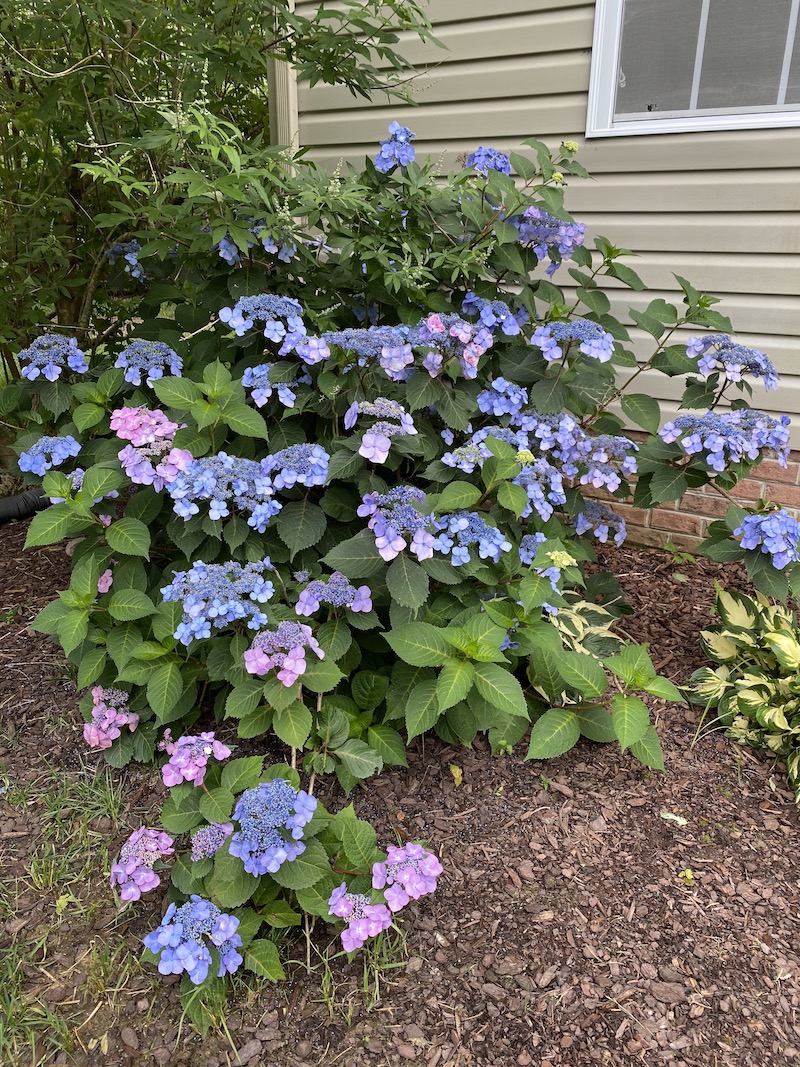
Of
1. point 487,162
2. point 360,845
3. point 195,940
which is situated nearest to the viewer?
point 195,940

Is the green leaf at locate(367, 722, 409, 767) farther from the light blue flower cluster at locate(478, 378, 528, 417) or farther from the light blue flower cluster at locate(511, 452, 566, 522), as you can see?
the light blue flower cluster at locate(478, 378, 528, 417)

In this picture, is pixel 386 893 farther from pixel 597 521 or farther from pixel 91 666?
pixel 597 521

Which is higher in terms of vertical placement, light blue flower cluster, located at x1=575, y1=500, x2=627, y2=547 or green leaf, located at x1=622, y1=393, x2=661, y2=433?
green leaf, located at x1=622, y1=393, x2=661, y2=433

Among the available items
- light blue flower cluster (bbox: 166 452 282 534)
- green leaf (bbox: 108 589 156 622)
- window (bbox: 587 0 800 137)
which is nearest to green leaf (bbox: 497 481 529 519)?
light blue flower cluster (bbox: 166 452 282 534)

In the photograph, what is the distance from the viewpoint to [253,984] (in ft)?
5.12

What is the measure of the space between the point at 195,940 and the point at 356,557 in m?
0.89

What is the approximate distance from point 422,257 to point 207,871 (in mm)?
1734

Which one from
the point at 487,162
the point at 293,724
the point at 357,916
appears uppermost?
the point at 487,162

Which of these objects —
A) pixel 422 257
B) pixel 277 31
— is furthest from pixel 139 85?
pixel 422 257

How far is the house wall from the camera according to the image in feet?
9.29

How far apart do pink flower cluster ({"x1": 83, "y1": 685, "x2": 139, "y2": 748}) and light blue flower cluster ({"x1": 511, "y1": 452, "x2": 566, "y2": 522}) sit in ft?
4.11

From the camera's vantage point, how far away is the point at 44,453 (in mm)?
2104

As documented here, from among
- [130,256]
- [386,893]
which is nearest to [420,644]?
[386,893]

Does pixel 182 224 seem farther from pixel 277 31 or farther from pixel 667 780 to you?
pixel 667 780
